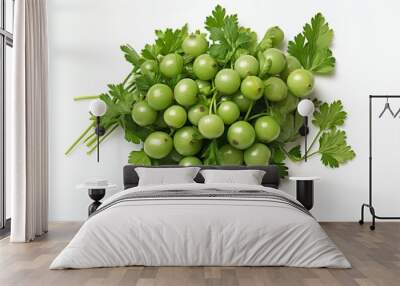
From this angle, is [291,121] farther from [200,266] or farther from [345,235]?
[200,266]

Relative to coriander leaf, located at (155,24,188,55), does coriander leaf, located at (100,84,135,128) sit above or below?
below

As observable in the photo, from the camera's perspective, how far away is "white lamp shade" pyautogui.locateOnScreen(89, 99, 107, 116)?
232 inches

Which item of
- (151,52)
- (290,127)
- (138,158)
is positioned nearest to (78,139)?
(138,158)

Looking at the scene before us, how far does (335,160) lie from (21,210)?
326 centimetres

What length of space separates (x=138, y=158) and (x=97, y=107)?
0.70 metres

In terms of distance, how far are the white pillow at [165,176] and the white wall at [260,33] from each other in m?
0.84

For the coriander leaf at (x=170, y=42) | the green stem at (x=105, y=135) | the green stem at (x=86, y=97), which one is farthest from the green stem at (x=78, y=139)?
the coriander leaf at (x=170, y=42)

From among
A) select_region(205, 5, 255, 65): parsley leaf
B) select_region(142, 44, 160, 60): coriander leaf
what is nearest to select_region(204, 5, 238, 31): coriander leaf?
select_region(205, 5, 255, 65): parsley leaf

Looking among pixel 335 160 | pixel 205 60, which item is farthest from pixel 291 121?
pixel 205 60

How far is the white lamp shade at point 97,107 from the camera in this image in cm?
589

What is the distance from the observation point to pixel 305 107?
5.95 metres

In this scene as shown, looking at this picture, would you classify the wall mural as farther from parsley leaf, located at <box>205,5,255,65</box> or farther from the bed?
the bed

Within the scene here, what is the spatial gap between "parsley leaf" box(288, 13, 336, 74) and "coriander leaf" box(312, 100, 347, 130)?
37 cm

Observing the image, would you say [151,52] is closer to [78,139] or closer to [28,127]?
[78,139]
